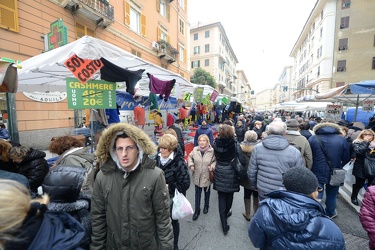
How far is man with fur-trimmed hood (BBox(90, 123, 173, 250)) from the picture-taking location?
5.48ft

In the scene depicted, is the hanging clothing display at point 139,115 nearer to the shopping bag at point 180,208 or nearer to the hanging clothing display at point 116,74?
the hanging clothing display at point 116,74

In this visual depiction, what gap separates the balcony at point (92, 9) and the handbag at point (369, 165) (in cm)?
1307

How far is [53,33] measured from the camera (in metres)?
6.80

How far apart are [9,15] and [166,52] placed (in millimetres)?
12286

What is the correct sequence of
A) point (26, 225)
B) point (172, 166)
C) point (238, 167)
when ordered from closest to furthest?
point (26, 225)
point (172, 166)
point (238, 167)

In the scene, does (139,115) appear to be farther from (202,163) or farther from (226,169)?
(226,169)

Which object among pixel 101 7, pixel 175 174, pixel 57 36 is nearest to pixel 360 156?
pixel 175 174

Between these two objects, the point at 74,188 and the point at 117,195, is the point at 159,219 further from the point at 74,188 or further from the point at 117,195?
the point at 74,188

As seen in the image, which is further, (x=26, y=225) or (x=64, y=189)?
(x=64, y=189)

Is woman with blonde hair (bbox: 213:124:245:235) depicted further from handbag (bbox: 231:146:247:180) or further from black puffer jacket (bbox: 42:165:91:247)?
black puffer jacket (bbox: 42:165:91:247)

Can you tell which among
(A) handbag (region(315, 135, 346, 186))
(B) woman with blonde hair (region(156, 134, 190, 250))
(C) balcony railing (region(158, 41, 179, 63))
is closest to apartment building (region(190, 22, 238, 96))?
(C) balcony railing (region(158, 41, 179, 63))

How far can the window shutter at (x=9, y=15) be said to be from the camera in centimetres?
693

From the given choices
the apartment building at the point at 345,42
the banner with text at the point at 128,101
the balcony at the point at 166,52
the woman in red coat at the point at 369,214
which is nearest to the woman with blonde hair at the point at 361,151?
the woman in red coat at the point at 369,214

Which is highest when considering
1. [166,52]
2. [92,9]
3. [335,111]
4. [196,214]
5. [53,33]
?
[166,52]
